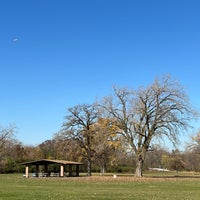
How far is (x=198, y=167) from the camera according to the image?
11256 centimetres

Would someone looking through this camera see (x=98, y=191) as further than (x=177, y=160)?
No

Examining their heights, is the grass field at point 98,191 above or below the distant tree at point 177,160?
below

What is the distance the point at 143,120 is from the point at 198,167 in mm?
62217

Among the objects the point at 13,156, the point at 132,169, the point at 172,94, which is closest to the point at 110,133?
the point at 172,94

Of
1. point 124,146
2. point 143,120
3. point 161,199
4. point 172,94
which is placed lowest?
point 161,199

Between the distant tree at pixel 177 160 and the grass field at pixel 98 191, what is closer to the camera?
the grass field at pixel 98 191

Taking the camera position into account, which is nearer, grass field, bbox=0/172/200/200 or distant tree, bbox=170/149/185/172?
grass field, bbox=0/172/200/200

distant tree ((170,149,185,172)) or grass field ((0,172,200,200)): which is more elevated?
distant tree ((170,149,185,172))

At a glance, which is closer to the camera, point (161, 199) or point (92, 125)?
point (161, 199)

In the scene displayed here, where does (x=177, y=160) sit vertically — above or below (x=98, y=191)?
above

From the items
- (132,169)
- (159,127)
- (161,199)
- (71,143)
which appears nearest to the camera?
(161,199)

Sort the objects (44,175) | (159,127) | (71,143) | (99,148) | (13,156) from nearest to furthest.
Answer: (159,127) → (99,148) → (44,175) → (71,143) → (13,156)

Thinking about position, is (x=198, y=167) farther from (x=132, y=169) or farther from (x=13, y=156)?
(x=13, y=156)

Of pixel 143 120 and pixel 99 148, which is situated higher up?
pixel 143 120
